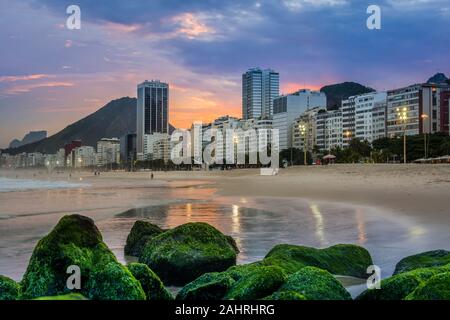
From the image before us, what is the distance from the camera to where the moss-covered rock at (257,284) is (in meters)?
6.09

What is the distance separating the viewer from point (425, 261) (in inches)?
333

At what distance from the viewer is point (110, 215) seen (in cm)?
2336

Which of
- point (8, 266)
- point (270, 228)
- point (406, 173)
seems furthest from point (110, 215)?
point (406, 173)

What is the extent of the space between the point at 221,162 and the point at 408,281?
632ft

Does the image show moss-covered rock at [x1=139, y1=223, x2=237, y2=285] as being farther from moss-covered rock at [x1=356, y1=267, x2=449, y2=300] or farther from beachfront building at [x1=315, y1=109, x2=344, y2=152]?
beachfront building at [x1=315, y1=109, x2=344, y2=152]

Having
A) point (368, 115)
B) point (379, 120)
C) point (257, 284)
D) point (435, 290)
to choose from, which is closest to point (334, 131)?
point (368, 115)

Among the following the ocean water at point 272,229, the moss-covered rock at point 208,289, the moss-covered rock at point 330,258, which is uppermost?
the moss-covered rock at point 208,289

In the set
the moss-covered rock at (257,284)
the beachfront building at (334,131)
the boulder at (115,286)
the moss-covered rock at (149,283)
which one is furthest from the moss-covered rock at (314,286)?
the beachfront building at (334,131)

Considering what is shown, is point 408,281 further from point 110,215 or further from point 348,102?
point 348,102

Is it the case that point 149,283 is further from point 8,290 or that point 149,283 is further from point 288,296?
point 288,296

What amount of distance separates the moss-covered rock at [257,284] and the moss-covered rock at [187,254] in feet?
9.69

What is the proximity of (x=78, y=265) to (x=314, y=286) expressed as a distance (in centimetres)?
327

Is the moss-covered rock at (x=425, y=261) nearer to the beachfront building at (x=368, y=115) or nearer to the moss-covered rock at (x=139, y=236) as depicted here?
the moss-covered rock at (x=139, y=236)

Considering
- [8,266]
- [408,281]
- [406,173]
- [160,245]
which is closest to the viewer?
[408,281]
